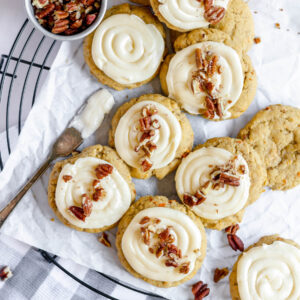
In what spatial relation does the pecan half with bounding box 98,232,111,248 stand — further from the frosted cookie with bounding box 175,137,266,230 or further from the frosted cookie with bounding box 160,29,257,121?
the frosted cookie with bounding box 160,29,257,121

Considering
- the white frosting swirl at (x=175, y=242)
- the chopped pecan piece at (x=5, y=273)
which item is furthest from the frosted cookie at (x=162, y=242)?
the chopped pecan piece at (x=5, y=273)

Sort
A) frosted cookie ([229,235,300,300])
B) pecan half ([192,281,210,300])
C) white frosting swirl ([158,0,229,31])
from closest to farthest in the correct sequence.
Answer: white frosting swirl ([158,0,229,31]), frosted cookie ([229,235,300,300]), pecan half ([192,281,210,300])

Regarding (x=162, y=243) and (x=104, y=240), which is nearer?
(x=162, y=243)

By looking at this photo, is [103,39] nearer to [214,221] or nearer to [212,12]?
[212,12]

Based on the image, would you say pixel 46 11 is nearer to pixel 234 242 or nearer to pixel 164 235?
pixel 164 235

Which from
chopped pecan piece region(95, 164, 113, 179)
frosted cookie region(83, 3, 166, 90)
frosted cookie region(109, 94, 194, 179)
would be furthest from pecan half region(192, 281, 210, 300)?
frosted cookie region(83, 3, 166, 90)

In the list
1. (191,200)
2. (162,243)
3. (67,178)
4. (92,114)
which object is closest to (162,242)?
(162,243)
